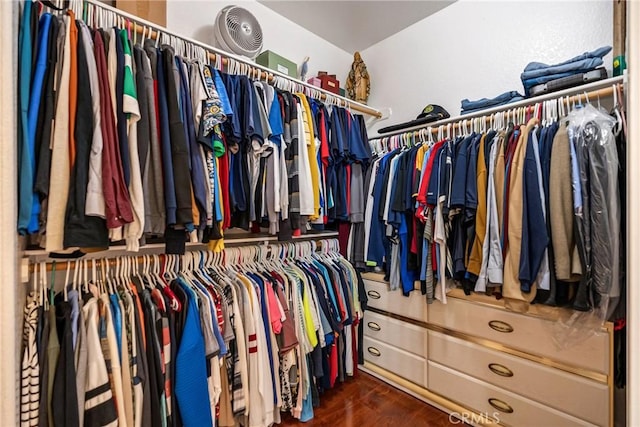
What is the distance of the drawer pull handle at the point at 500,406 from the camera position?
59.1 inches

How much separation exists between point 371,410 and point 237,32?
2.48 metres

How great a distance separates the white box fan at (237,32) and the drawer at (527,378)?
2149 mm

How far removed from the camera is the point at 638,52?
0.41m

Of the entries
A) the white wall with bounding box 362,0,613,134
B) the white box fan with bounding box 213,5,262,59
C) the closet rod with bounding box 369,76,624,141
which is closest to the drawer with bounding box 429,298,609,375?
the closet rod with bounding box 369,76,624,141

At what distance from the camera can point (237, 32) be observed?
1667mm

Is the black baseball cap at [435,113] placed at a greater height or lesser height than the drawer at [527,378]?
greater

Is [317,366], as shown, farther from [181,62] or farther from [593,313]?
[181,62]

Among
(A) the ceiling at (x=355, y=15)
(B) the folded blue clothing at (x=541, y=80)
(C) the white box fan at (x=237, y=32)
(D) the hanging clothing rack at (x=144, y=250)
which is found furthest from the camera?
(A) the ceiling at (x=355, y=15)

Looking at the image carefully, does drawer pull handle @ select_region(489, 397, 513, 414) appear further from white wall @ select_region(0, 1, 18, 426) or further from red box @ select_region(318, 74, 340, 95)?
red box @ select_region(318, 74, 340, 95)

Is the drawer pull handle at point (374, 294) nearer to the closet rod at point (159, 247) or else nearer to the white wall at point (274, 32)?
the closet rod at point (159, 247)

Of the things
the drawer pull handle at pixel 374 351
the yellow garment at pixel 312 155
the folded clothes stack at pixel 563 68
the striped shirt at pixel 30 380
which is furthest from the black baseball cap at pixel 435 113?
the striped shirt at pixel 30 380

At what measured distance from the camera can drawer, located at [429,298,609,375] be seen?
4.10ft

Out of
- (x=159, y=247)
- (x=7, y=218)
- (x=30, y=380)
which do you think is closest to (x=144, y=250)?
(x=159, y=247)

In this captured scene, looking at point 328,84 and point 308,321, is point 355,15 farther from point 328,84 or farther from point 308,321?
point 308,321
